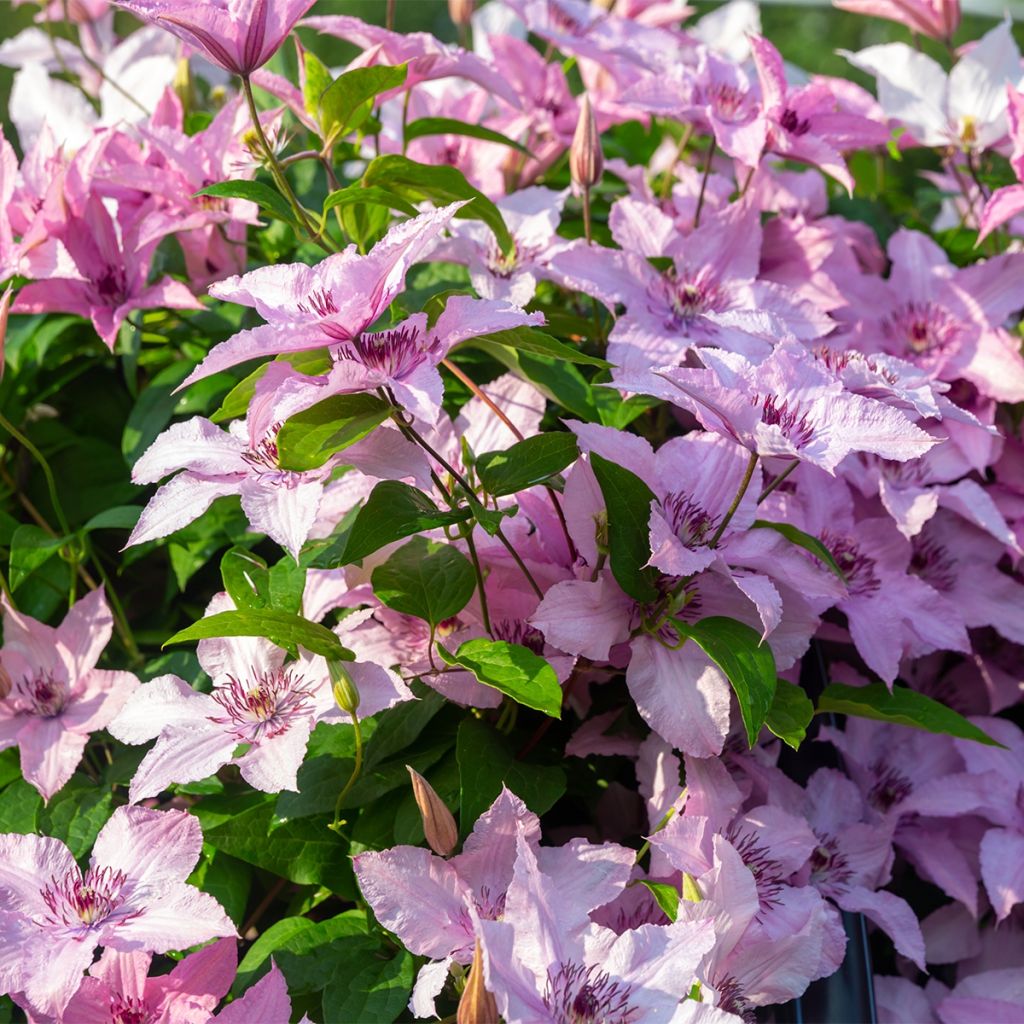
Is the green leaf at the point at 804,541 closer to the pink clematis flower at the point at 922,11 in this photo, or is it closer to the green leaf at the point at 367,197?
the green leaf at the point at 367,197

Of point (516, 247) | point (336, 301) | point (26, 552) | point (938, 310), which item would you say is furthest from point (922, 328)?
point (26, 552)

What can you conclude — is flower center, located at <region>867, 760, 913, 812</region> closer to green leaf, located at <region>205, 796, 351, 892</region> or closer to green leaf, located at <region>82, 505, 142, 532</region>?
green leaf, located at <region>205, 796, 351, 892</region>

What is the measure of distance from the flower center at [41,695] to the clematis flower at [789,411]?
41cm

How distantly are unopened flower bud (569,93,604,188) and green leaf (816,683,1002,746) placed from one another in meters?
0.38

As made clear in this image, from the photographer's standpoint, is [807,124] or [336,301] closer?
[336,301]

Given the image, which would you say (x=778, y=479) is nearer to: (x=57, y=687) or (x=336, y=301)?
(x=336, y=301)

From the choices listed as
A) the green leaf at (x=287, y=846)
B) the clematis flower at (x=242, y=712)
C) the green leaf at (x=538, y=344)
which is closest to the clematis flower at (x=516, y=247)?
the green leaf at (x=538, y=344)

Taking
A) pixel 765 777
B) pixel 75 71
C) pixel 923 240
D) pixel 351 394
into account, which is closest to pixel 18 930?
pixel 351 394

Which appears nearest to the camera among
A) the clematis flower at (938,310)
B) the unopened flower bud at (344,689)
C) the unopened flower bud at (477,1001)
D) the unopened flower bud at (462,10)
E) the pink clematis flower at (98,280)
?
the unopened flower bud at (477,1001)

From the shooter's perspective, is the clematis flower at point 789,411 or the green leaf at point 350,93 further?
the green leaf at point 350,93

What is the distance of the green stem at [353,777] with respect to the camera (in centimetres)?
65

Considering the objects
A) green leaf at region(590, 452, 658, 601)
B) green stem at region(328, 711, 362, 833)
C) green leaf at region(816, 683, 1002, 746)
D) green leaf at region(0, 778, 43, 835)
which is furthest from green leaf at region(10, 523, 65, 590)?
green leaf at region(816, 683, 1002, 746)

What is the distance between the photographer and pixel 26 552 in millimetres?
806

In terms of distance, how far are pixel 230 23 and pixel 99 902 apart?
1.51 ft
